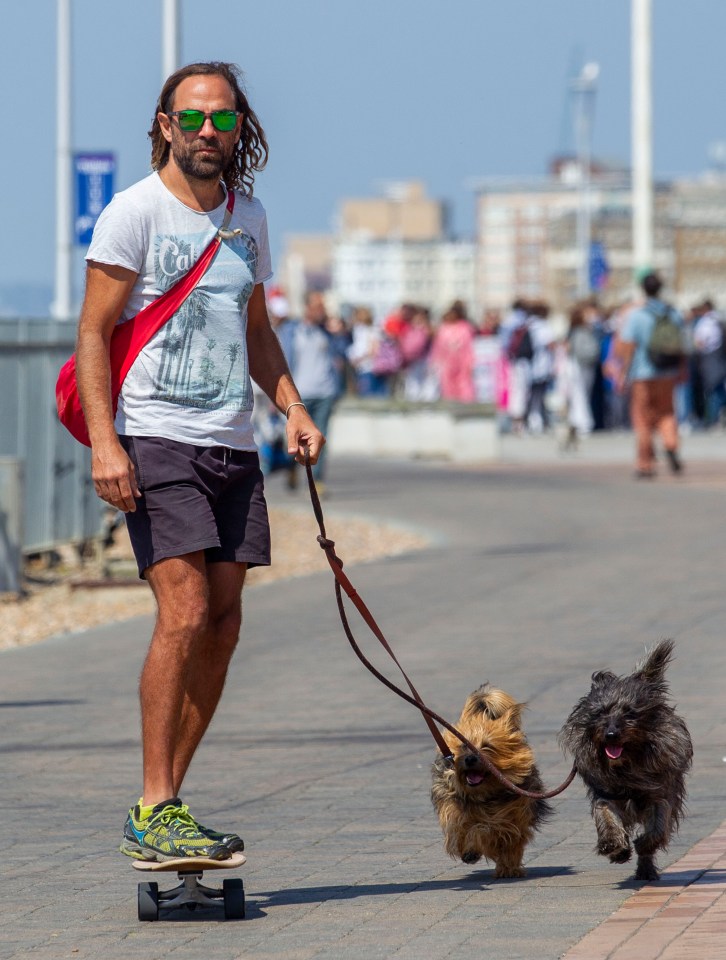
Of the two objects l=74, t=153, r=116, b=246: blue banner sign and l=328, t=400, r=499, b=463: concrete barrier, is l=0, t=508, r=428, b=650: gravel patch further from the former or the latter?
l=328, t=400, r=499, b=463: concrete barrier

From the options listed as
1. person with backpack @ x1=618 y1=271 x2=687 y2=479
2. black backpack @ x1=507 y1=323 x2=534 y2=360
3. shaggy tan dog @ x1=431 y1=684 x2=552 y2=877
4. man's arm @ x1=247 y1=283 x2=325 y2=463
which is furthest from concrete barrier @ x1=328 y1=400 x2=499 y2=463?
shaggy tan dog @ x1=431 y1=684 x2=552 y2=877

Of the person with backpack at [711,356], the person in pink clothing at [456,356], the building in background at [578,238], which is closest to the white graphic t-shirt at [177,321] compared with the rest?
the person in pink clothing at [456,356]

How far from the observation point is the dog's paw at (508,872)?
18.8ft

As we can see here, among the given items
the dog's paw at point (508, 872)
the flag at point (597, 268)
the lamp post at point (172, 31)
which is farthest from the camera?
the flag at point (597, 268)

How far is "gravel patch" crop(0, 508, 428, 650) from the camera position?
11938mm

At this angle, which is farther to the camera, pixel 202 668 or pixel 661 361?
pixel 661 361

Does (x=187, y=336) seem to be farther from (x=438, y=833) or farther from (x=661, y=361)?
(x=661, y=361)

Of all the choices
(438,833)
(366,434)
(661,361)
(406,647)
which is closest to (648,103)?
(366,434)

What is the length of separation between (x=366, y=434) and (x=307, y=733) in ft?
65.0

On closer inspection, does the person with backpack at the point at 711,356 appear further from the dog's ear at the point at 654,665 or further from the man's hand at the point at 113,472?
the man's hand at the point at 113,472

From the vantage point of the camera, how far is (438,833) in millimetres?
6398

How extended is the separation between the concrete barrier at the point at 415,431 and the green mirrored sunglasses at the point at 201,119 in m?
20.3

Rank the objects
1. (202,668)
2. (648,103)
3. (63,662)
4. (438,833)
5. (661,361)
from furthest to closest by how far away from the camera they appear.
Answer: (648,103), (661,361), (63,662), (438,833), (202,668)

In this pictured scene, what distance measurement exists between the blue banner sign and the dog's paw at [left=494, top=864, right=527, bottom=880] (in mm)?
15620
